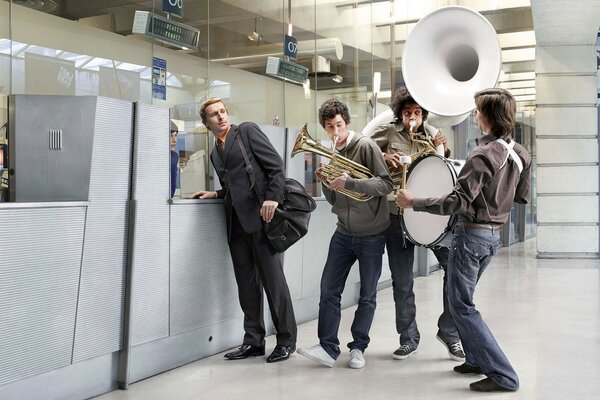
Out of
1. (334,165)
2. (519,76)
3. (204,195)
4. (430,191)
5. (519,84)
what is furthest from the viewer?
(519,84)

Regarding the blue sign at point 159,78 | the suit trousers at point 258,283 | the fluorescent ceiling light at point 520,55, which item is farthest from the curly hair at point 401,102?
the fluorescent ceiling light at point 520,55

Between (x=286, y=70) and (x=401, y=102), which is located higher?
(x=286, y=70)

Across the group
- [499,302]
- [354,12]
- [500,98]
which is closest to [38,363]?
[500,98]

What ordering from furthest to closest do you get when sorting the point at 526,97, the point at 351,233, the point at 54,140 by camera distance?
the point at 526,97, the point at 351,233, the point at 54,140

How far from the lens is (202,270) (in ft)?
13.8

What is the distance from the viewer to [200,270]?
13.8 ft

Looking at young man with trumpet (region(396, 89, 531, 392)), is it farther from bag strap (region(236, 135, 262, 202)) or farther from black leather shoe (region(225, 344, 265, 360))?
black leather shoe (region(225, 344, 265, 360))

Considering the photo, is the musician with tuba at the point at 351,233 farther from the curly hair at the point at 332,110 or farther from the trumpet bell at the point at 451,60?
the trumpet bell at the point at 451,60

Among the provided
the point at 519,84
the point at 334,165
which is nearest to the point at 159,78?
the point at 334,165

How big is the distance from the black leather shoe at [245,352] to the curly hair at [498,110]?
6.25ft

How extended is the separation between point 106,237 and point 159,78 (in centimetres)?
160

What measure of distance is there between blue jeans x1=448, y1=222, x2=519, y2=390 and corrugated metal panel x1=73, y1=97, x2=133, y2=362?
1.69m

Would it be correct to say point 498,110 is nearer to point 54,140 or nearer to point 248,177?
point 248,177

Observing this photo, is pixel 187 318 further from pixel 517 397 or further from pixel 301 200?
pixel 517 397
